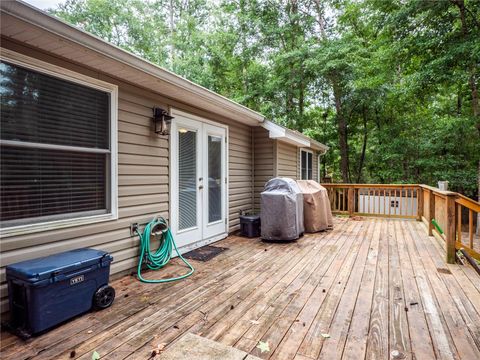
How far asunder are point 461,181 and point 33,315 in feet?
37.7

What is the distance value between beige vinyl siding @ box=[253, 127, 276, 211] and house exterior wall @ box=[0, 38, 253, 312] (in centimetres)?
223

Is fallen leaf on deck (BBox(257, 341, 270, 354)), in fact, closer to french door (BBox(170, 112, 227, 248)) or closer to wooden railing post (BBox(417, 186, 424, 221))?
french door (BBox(170, 112, 227, 248))

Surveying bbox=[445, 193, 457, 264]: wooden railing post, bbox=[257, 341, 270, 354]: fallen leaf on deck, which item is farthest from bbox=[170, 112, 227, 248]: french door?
bbox=[445, 193, 457, 264]: wooden railing post

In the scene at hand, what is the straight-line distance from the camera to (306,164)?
8672 mm

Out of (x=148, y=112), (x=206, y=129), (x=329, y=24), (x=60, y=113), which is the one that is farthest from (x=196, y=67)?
(x=60, y=113)

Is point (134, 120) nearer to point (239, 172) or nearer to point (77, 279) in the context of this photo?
point (77, 279)

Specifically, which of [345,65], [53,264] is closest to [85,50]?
[53,264]

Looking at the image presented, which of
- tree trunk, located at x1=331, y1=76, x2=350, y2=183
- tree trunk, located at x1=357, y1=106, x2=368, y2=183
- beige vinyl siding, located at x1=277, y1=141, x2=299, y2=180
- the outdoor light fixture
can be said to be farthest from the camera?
tree trunk, located at x1=357, y1=106, x2=368, y2=183

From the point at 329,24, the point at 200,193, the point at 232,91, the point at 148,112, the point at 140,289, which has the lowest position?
the point at 140,289

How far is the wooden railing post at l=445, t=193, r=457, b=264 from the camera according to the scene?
361 centimetres

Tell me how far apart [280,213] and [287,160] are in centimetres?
248

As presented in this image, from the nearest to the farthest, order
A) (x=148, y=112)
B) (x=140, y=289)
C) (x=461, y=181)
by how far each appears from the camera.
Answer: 1. (x=140, y=289)
2. (x=148, y=112)
3. (x=461, y=181)

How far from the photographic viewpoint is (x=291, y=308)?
240cm

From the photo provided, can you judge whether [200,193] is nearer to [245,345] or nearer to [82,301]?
[82,301]
